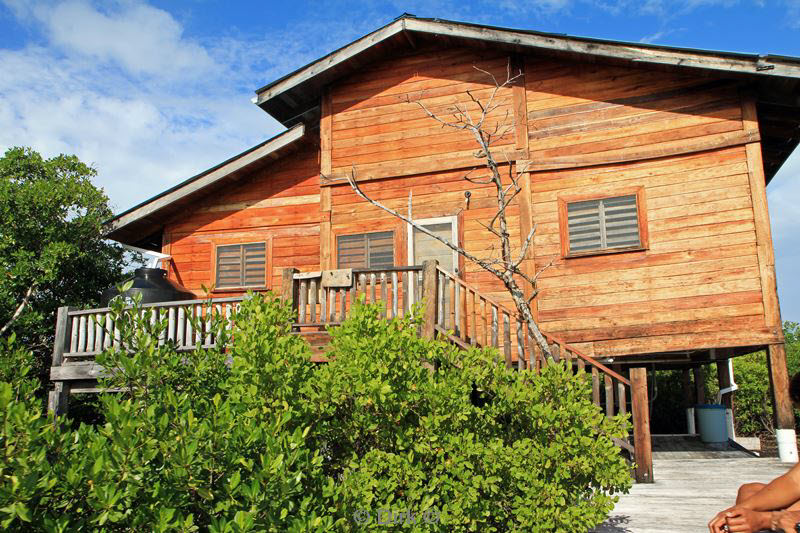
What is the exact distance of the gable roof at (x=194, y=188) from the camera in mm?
13539

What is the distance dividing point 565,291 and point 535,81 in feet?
13.5

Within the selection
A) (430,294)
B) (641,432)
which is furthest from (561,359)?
(430,294)

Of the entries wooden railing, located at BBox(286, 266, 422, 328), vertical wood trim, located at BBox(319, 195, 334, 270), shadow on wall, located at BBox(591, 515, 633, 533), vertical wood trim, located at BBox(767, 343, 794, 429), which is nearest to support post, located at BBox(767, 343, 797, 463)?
vertical wood trim, located at BBox(767, 343, 794, 429)

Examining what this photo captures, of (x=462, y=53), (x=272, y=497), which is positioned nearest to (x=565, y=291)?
(x=462, y=53)

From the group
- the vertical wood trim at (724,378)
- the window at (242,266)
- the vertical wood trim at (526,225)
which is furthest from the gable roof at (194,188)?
the vertical wood trim at (724,378)

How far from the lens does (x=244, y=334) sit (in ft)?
14.6

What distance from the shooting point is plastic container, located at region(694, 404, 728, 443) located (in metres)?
12.2

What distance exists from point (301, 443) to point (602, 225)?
926 centimetres

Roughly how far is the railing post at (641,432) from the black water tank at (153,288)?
9.56 meters

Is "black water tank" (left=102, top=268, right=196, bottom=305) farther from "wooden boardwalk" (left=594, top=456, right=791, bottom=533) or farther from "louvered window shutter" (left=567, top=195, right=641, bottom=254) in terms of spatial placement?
"wooden boardwalk" (left=594, top=456, right=791, bottom=533)

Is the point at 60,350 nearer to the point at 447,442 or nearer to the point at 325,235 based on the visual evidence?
the point at 325,235

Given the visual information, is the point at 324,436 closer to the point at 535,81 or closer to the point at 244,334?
the point at 244,334

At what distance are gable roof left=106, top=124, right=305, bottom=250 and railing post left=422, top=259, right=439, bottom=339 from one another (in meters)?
5.84

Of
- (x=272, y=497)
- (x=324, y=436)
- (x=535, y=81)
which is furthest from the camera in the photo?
(x=535, y=81)
